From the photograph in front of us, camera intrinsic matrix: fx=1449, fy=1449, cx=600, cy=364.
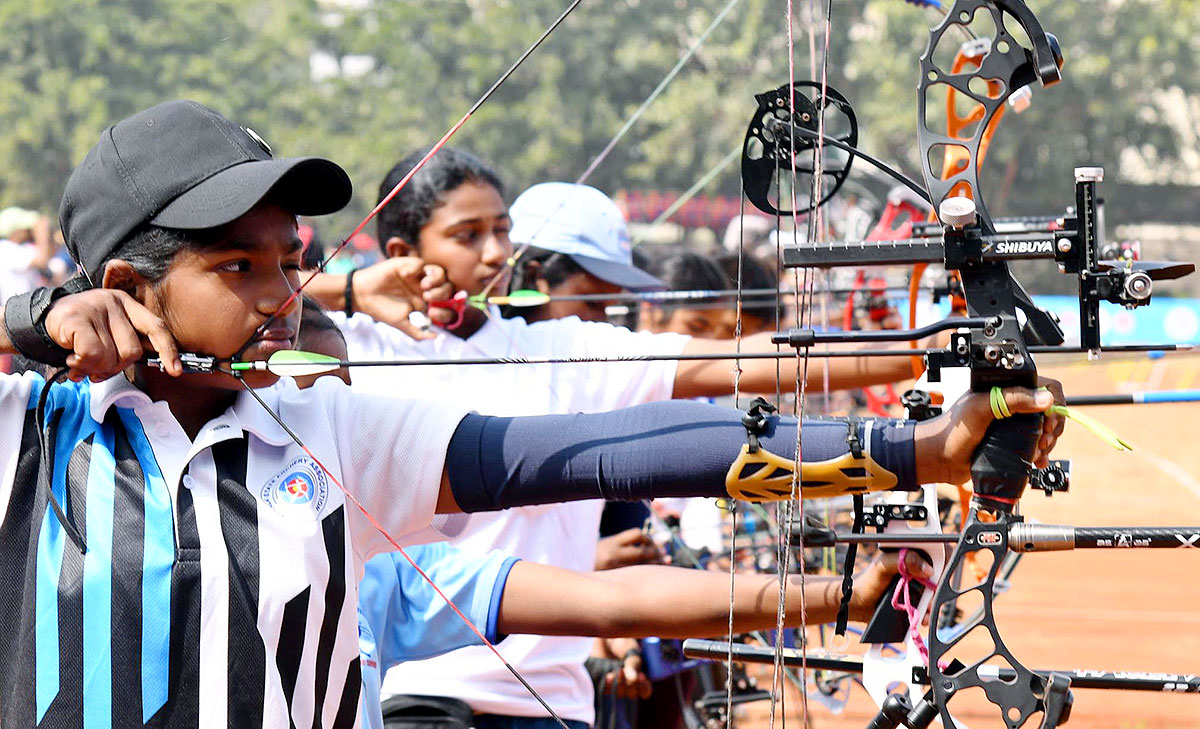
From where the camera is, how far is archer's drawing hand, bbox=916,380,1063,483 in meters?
1.50

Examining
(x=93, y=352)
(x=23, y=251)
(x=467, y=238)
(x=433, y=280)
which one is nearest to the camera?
(x=93, y=352)

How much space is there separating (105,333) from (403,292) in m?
1.56

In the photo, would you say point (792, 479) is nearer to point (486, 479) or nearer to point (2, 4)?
point (486, 479)

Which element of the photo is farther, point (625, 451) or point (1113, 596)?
point (1113, 596)

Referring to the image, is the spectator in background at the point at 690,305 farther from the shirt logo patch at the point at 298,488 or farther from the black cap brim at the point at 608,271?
the shirt logo patch at the point at 298,488

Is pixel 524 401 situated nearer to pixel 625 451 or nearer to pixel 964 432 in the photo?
pixel 625 451

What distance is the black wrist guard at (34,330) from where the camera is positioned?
5.44 ft

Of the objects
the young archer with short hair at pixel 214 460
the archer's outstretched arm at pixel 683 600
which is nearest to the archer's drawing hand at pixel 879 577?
the archer's outstretched arm at pixel 683 600

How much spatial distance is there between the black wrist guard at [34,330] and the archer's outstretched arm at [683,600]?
765 mm

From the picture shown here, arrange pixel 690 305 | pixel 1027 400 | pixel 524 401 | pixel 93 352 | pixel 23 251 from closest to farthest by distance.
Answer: pixel 1027 400 < pixel 93 352 < pixel 524 401 < pixel 690 305 < pixel 23 251

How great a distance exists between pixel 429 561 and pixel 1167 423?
53.6 ft

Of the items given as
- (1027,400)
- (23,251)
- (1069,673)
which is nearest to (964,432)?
(1027,400)

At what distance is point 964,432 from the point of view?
154cm

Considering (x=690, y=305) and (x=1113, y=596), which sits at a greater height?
(x=690, y=305)
